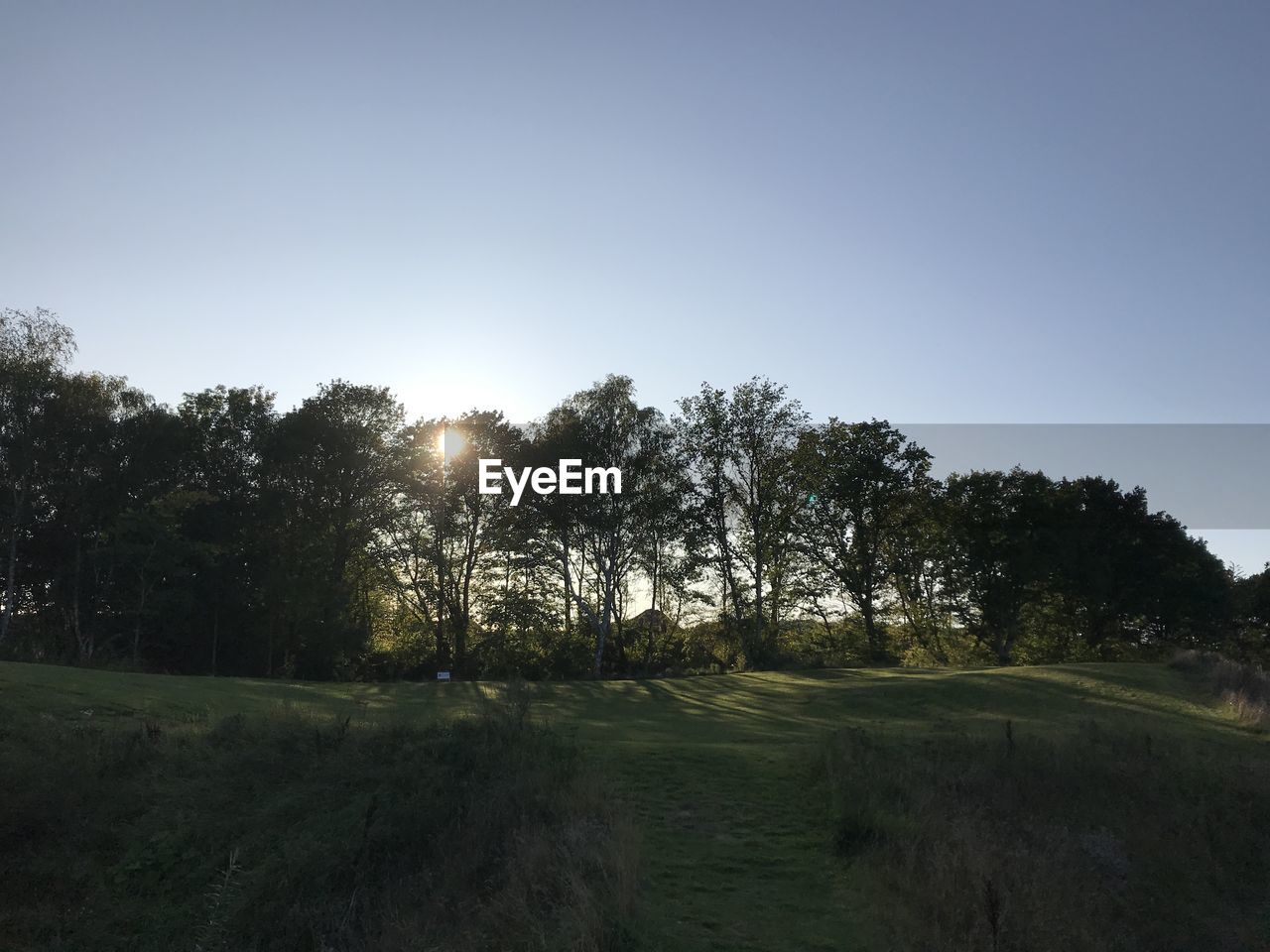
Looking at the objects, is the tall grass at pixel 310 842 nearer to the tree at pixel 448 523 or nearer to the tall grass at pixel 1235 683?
the tall grass at pixel 1235 683

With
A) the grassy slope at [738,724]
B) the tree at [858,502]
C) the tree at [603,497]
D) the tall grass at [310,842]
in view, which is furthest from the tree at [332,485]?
the tall grass at [310,842]

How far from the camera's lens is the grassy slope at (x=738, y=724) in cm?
1164

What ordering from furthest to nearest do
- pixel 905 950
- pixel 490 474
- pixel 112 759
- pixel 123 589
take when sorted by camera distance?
pixel 490 474
pixel 123 589
pixel 112 759
pixel 905 950

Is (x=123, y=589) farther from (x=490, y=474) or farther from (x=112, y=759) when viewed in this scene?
(x=112, y=759)

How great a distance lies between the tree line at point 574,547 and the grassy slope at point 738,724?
12.9 meters

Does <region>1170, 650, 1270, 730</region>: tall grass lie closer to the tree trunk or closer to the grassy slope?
the grassy slope

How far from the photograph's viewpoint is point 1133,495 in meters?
58.6

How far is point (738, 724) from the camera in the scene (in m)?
25.6

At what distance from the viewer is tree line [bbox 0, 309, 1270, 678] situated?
49906mm

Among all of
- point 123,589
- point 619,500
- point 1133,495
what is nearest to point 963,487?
point 1133,495

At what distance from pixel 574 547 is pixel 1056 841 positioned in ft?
136

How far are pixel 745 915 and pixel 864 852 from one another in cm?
272

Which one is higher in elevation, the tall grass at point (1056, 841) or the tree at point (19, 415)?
the tree at point (19, 415)

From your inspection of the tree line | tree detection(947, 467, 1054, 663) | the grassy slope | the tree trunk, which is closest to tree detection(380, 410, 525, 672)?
the tree line
